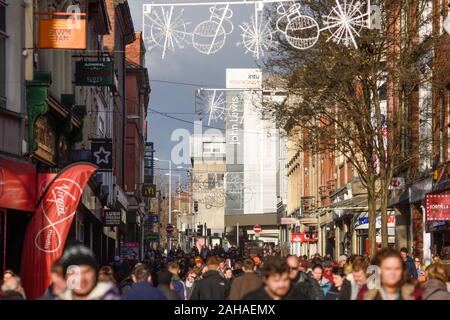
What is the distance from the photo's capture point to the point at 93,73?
34.0 meters

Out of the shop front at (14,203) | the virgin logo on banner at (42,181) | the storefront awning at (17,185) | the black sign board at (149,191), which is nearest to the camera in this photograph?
the storefront awning at (17,185)

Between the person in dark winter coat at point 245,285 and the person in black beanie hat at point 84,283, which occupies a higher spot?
the person in black beanie hat at point 84,283

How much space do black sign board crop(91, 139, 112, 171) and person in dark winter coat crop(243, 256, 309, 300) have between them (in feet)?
99.8

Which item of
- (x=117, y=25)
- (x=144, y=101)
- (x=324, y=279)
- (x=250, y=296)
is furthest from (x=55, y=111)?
(x=144, y=101)

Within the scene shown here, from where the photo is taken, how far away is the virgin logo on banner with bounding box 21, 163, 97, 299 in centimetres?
2184

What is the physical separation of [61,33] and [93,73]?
291 inches

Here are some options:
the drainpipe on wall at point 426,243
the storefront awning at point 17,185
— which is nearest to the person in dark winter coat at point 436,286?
the storefront awning at point 17,185

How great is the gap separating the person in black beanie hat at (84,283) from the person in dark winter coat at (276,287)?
4.30 ft

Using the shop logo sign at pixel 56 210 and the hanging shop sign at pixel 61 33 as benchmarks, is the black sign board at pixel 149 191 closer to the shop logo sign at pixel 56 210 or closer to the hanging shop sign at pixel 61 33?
the hanging shop sign at pixel 61 33

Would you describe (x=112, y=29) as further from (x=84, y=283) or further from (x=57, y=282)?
(x=84, y=283)

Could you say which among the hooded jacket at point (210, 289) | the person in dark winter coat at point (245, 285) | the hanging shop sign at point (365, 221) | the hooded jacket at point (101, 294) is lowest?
the hooded jacket at point (210, 289)

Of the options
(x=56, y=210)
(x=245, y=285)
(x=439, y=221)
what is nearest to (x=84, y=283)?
(x=245, y=285)

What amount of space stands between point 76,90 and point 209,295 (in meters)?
22.2

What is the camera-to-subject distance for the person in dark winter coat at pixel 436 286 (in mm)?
10773
